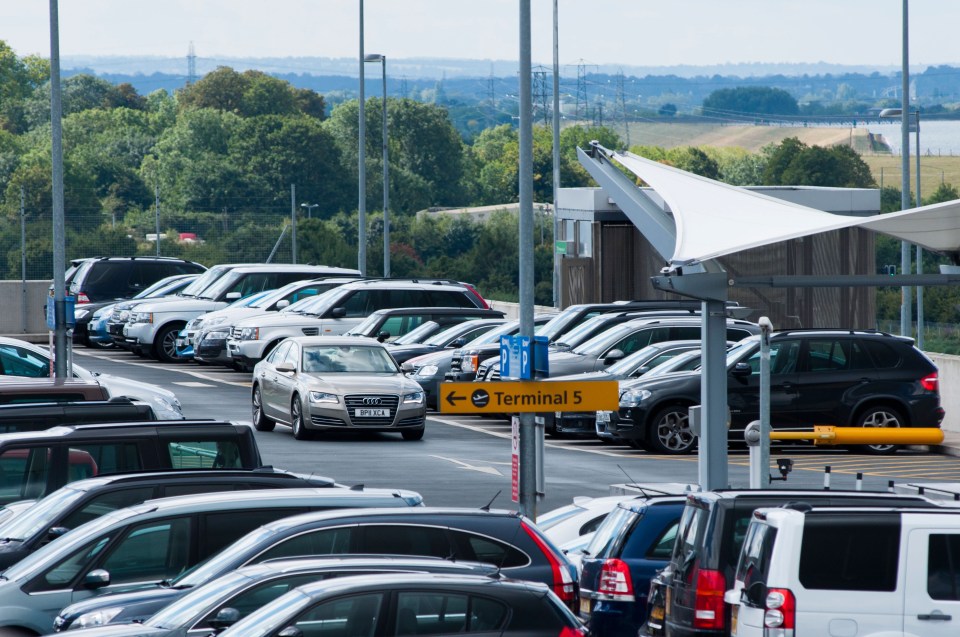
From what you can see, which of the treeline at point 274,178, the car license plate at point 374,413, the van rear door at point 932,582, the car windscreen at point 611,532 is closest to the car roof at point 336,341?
the car license plate at point 374,413

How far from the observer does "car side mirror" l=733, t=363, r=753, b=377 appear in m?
22.4

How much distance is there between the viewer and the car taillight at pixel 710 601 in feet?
30.7

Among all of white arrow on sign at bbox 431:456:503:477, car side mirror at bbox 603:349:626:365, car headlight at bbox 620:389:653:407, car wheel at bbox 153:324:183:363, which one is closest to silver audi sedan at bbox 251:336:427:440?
white arrow on sign at bbox 431:456:503:477

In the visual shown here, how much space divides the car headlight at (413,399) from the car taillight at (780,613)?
48.9 feet

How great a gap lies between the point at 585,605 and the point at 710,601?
6.17ft

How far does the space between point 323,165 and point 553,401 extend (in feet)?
312

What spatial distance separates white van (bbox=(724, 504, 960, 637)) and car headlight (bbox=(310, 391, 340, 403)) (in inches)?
571

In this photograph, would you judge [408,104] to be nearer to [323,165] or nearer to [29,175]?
[323,165]

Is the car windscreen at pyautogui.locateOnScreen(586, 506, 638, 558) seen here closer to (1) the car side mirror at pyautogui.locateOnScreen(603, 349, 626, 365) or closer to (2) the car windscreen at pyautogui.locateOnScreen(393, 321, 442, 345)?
(1) the car side mirror at pyautogui.locateOnScreen(603, 349, 626, 365)

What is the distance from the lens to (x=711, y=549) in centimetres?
952

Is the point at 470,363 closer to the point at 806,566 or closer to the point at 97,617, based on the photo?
the point at 97,617

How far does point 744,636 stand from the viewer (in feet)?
29.3

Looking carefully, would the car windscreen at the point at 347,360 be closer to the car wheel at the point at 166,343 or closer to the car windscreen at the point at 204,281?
the car wheel at the point at 166,343

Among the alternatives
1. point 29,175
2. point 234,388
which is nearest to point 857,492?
point 234,388
